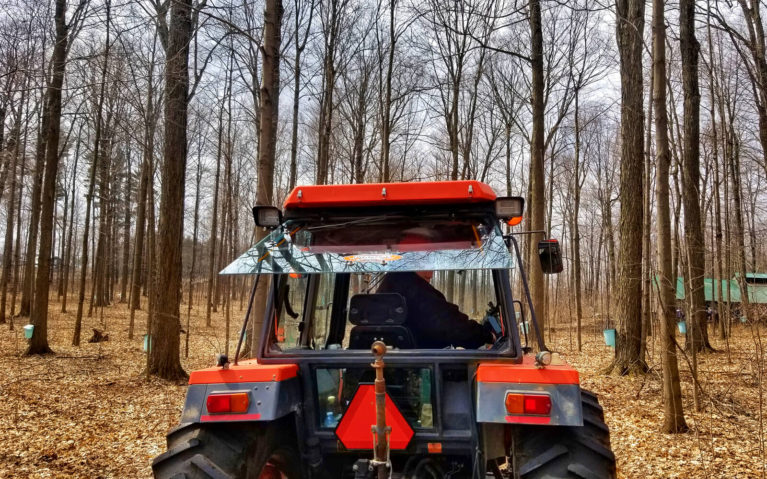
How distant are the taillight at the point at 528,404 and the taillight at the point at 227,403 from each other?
1.31 m

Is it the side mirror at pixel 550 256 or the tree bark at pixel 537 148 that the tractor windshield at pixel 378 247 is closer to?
the side mirror at pixel 550 256

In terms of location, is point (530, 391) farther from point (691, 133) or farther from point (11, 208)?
point (11, 208)

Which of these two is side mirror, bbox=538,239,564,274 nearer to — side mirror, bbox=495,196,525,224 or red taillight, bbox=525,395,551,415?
side mirror, bbox=495,196,525,224

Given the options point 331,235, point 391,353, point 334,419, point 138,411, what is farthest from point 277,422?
point 138,411

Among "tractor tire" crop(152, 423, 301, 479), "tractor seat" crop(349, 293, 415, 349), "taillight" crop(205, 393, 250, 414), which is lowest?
"tractor tire" crop(152, 423, 301, 479)

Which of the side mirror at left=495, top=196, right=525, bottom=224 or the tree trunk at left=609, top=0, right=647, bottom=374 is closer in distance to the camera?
the side mirror at left=495, top=196, right=525, bottom=224

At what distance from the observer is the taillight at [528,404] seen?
2514mm

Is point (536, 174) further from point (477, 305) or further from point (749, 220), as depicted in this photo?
point (749, 220)

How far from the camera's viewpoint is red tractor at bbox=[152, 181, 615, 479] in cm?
258

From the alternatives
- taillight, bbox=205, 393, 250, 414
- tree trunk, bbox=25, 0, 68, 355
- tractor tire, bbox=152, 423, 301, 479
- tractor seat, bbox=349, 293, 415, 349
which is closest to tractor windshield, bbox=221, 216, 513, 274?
tractor seat, bbox=349, 293, 415, 349

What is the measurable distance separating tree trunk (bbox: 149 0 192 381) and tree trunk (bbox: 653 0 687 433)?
26.6ft

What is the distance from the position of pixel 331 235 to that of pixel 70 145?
24838 mm

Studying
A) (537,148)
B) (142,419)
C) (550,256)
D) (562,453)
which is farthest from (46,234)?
(562,453)

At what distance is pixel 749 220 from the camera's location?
25.7 metres
